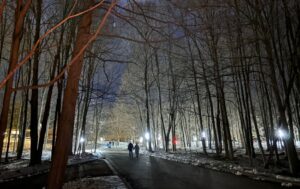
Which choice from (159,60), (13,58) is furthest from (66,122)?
(159,60)

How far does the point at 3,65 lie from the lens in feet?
60.0

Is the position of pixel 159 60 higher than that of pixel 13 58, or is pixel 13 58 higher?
pixel 159 60

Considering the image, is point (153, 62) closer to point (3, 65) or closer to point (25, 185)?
point (3, 65)

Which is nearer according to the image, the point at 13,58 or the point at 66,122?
the point at 13,58

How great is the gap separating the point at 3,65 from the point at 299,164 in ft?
Answer: 71.3

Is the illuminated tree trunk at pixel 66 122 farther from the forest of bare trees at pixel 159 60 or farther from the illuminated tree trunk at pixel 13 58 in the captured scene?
the illuminated tree trunk at pixel 13 58

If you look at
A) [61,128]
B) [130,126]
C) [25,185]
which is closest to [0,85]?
[61,128]

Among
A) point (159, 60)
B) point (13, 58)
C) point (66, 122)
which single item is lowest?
point (66, 122)

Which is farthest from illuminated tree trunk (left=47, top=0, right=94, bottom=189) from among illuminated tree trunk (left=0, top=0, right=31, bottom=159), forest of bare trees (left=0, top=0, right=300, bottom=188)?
illuminated tree trunk (left=0, top=0, right=31, bottom=159)

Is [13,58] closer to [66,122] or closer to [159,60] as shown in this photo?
[66,122]

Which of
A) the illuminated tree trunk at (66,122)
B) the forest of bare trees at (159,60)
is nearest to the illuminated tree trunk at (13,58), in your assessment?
the forest of bare trees at (159,60)

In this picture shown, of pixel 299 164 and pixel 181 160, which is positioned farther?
pixel 181 160

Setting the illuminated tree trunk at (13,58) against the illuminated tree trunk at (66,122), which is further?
the illuminated tree trunk at (66,122)

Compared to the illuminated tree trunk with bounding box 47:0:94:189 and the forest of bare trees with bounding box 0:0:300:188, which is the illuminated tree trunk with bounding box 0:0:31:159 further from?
the illuminated tree trunk with bounding box 47:0:94:189
